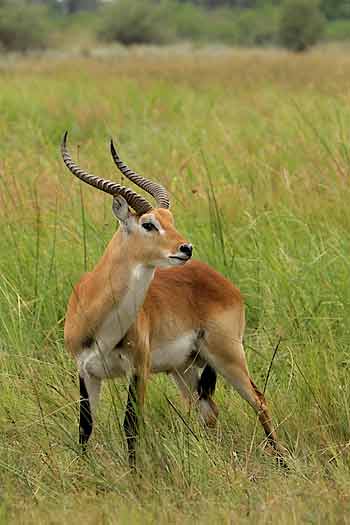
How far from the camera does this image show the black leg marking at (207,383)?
15.1ft

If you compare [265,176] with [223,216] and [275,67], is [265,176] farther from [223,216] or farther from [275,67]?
[275,67]

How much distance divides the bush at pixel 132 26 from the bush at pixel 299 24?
19.3 ft

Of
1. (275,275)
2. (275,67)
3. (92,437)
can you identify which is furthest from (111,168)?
(275,67)

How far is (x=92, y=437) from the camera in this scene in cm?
429

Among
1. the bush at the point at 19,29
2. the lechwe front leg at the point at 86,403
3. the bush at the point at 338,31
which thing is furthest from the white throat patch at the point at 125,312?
the bush at the point at 338,31

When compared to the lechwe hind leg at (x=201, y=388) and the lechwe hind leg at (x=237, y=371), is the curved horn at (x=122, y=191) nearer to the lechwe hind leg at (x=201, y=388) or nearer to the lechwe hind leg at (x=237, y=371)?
the lechwe hind leg at (x=237, y=371)

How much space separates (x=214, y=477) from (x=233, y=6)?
233 feet

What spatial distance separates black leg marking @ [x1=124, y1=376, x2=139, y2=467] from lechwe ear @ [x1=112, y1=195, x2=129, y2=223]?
1.92ft


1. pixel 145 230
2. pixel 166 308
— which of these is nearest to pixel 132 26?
pixel 166 308

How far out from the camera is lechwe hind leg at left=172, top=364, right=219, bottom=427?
4.53m

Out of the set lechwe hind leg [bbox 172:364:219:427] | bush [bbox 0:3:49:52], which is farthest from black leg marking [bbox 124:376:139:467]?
bush [bbox 0:3:49:52]

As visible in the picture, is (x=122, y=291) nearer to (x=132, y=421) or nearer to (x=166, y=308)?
(x=166, y=308)

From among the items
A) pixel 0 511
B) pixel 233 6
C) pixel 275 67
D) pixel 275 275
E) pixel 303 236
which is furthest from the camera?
pixel 233 6

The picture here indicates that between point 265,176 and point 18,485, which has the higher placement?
point 18,485
